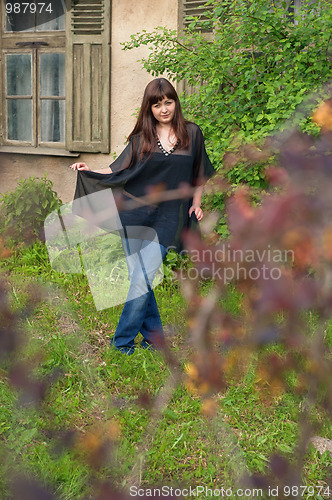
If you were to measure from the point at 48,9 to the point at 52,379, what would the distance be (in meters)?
6.27

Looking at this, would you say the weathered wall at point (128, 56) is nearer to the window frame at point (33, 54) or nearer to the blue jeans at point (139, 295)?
the window frame at point (33, 54)

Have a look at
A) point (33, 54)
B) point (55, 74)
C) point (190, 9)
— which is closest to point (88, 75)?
point (55, 74)

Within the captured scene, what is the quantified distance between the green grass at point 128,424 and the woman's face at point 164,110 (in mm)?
1152

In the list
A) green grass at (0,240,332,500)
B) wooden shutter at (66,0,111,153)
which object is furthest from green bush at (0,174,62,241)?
green grass at (0,240,332,500)

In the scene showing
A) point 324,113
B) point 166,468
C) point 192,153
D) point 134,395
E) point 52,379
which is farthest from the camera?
point 192,153

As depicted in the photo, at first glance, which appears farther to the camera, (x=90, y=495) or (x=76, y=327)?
(x=76, y=327)

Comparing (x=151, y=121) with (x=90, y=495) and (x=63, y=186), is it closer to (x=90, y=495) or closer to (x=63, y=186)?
(x=90, y=495)

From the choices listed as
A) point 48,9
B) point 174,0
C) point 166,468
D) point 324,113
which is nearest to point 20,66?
point 48,9

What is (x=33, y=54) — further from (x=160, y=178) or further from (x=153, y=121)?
(x=160, y=178)

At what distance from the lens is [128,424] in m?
2.90

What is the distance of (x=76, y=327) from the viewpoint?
412 cm

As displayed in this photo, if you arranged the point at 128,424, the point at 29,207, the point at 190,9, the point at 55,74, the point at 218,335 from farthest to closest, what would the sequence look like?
the point at 55,74 → the point at 190,9 → the point at 29,207 → the point at 128,424 → the point at 218,335

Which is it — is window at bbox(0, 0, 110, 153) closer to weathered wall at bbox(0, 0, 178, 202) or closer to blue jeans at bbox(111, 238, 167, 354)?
weathered wall at bbox(0, 0, 178, 202)

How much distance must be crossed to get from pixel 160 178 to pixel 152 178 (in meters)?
0.06
